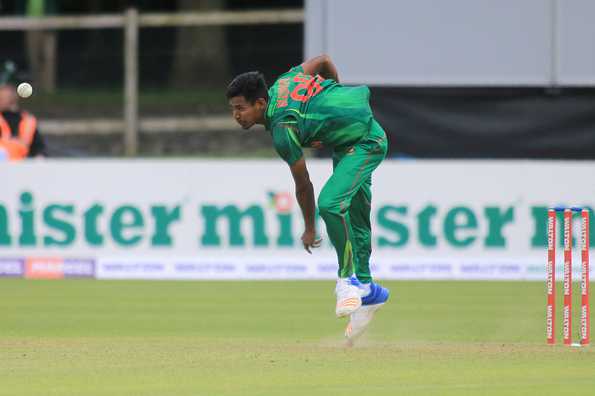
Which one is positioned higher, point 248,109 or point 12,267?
point 248,109

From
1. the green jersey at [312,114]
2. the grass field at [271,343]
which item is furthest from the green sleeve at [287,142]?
the grass field at [271,343]

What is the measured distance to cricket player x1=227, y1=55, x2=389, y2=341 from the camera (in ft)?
28.0

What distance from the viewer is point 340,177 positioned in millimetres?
8711

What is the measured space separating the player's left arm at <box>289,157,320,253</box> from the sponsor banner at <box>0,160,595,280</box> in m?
5.17

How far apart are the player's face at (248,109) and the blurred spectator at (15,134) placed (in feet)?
22.0

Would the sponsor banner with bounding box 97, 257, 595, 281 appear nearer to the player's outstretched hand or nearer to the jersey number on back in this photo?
the player's outstretched hand

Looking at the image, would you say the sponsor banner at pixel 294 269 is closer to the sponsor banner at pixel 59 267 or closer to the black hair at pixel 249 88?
the sponsor banner at pixel 59 267

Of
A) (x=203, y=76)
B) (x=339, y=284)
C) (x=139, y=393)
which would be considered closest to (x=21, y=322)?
(x=339, y=284)

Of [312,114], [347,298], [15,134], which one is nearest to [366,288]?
[347,298]

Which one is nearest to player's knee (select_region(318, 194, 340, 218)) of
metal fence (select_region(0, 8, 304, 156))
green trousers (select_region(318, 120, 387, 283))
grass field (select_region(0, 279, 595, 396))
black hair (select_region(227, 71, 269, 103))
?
green trousers (select_region(318, 120, 387, 283))

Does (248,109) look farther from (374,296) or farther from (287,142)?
(374,296)

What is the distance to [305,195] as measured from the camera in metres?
8.59

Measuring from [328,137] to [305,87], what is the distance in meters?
0.34

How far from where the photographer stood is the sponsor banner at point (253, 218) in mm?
14016
